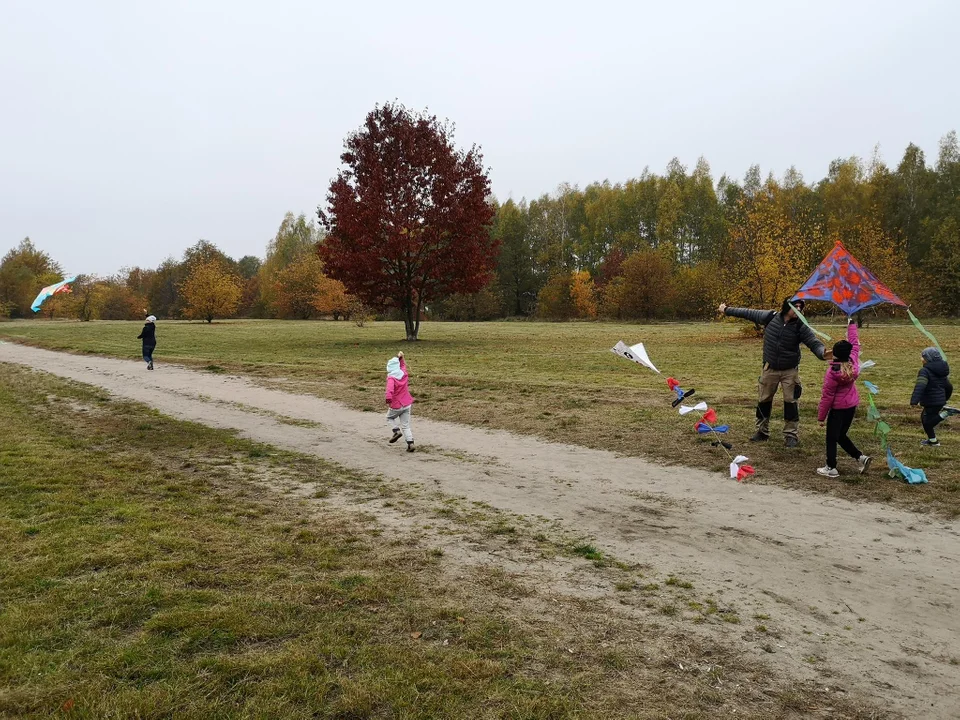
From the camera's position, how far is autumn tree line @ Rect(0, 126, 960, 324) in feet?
120

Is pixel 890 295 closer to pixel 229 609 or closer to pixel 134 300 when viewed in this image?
pixel 229 609

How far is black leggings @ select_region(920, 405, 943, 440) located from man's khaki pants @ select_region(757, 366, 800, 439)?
5.93 ft

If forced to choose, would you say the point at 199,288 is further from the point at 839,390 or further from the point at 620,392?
the point at 839,390

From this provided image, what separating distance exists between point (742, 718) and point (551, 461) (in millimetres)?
6123

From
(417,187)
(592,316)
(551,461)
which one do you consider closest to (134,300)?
(592,316)

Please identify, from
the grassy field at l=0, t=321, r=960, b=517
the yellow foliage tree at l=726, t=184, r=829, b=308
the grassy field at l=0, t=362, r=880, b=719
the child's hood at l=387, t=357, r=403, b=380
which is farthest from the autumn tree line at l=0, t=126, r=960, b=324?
the grassy field at l=0, t=362, r=880, b=719

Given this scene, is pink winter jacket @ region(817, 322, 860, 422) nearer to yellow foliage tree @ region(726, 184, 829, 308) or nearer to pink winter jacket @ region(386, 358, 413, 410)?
pink winter jacket @ region(386, 358, 413, 410)

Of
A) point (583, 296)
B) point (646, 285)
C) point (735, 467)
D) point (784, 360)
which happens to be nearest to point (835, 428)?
point (735, 467)

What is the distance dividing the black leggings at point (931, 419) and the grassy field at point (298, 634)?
775 centimetres

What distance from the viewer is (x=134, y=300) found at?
90562 mm

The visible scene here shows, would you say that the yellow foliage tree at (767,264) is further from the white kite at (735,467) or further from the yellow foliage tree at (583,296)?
the yellow foliage tree at (583,296)

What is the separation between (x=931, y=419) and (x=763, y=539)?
5.54m

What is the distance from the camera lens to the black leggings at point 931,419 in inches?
381

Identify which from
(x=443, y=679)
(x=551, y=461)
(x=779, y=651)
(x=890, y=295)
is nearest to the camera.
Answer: (x=443, y=679)
